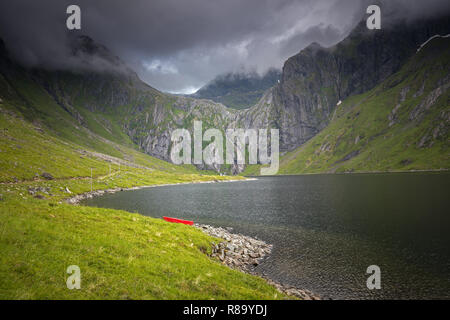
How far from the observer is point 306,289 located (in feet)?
80.9

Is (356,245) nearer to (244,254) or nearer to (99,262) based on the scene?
(244,254)

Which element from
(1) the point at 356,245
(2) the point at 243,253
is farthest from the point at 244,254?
(1) the point at 356,245

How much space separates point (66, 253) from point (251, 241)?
29969 mm

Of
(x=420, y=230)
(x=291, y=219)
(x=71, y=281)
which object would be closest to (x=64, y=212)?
(x=71, y=281)

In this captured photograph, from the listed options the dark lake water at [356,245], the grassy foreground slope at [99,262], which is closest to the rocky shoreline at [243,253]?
the dark lake water at [356,245]

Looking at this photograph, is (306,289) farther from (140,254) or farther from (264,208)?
(264,208)

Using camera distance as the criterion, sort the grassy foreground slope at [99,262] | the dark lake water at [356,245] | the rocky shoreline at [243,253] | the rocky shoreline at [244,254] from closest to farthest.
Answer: the grassy foreground slope at [99,262] → the dark lake water at [356,245] → the rocky shoreline at [244,254] → the rocky shoreline at [243,253]

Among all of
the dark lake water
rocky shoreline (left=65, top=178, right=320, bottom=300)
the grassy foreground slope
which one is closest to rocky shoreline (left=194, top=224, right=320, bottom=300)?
rocky shoreline (left=65, top=178, right=320, bottom=300)

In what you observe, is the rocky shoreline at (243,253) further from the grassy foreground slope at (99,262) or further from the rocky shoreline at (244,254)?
the grassy foreground slope at (99,262)

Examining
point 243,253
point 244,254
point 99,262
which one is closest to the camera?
point 99,262

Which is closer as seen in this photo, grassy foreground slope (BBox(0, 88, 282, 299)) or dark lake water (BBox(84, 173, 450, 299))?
grassy foreground slope (BBox(0, 88, 282, 299))

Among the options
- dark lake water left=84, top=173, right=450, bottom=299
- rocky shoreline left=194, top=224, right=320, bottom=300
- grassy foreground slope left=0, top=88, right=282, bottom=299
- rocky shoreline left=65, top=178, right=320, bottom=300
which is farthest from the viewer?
rocky shoreline left=194, top=224, right=320, bottom=300

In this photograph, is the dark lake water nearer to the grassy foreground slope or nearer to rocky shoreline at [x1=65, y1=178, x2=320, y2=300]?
rocky shoreline at [x1=65, y1=178, x2=320, y2=300]
